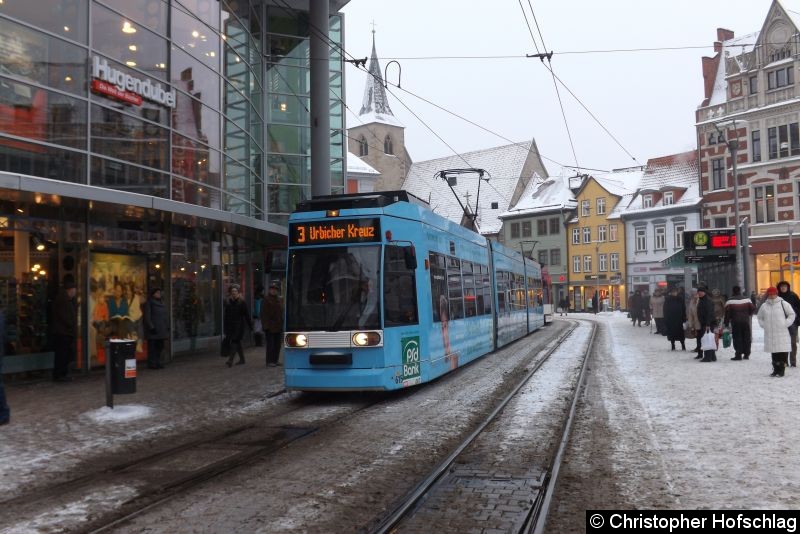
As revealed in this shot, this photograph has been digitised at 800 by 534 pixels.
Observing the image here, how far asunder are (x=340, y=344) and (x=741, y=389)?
20.4ft

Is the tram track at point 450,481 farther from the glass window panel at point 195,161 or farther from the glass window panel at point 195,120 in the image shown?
the glass window panel at point 195,120

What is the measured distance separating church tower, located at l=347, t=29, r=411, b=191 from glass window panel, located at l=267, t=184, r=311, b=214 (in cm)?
5823

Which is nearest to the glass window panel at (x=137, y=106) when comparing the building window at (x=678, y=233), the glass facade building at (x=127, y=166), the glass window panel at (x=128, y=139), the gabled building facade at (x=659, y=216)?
the glass facade building at (x=127, y=166)

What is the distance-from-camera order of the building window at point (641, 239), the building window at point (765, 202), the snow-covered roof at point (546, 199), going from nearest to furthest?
the building window at point (765, 202) → the building window at point (641, 239) → the snow-covered roof at point (546, 199)

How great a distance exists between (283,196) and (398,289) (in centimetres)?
1475

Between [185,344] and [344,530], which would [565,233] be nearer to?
[185,344]

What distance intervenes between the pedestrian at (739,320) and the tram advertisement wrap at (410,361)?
7802mm

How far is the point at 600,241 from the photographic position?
65.6 m

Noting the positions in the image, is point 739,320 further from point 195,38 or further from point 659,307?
point 195,38

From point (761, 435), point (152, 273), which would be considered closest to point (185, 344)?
point (152, 273)

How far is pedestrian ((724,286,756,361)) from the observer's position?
A: 15.8 meters

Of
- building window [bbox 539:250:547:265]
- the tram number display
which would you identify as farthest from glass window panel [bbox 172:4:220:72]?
building window [bbox 539:250:547:265]

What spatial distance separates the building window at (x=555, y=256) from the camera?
2751 inches

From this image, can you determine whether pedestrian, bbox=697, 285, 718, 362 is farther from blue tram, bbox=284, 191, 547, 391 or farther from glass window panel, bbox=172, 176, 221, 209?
glass window panel, bbox=172, 176, 221, 209
